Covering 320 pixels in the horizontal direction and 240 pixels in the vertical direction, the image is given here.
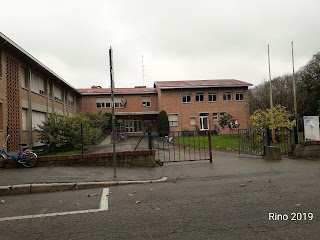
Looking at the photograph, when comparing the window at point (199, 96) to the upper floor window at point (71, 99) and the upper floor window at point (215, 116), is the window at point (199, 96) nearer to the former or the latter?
the upper floor window at point (215, 116)

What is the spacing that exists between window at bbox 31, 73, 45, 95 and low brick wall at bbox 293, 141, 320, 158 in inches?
657

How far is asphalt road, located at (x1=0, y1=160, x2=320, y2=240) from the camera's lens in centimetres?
397

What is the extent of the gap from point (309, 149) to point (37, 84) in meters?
17.8

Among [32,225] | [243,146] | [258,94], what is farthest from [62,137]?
[258,94]

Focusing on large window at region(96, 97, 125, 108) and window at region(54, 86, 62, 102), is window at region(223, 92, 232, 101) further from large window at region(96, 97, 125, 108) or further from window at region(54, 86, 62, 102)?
window at region(54, 86, 62, 102)

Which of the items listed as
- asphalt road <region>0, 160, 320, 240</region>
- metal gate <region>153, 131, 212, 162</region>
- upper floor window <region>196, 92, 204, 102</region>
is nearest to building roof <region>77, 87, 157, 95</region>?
upper floor window <region>196, 92, 204, 102</region>

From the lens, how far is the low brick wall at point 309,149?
40.8 feet

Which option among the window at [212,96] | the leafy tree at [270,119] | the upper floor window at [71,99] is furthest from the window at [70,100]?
the leafy tree at [270,119]

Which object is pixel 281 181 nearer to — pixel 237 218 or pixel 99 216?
pixel 237 218

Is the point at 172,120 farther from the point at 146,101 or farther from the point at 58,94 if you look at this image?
the point at 58,94

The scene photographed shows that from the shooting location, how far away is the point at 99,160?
10.3m

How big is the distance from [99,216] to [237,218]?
2127 mm

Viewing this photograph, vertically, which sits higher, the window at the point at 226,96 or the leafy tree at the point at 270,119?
the window at the point at 226,96

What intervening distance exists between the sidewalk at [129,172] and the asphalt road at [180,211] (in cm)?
64
